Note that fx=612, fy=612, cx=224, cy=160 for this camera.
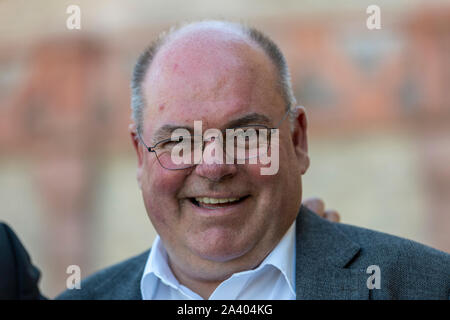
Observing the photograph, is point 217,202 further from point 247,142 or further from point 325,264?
point 325,264

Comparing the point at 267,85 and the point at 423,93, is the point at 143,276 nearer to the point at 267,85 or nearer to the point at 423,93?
the point at 267,85

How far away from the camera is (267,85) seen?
216 centimetres

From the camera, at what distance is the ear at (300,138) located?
7.57 ft

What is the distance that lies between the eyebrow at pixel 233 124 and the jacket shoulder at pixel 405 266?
1.86 ft

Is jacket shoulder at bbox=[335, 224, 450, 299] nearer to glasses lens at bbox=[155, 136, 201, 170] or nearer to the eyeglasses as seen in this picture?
the eyeglasses

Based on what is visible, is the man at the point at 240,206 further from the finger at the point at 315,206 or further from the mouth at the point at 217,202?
the finger at the point at 315,206

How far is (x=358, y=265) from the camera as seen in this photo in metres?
2.09

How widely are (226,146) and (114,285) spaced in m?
0.81

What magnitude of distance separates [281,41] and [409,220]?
93.3 inches

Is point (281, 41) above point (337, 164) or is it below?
above

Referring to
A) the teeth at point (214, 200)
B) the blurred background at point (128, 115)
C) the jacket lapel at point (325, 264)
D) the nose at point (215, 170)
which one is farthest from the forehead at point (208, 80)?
the blurred background at point (128, 115)
